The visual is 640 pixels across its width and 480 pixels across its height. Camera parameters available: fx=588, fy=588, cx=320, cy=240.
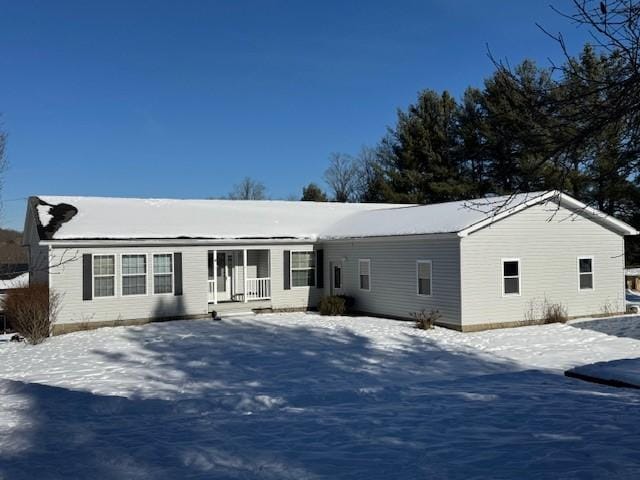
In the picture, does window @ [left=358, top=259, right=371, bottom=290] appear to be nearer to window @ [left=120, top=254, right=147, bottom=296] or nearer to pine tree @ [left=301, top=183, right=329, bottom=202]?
window @ [left=120, top=254, right=147, bottom=296]

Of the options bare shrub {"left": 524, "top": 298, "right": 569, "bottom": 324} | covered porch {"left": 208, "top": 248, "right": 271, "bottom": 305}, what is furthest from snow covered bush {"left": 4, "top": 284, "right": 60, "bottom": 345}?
bare shrub {"left": 524, "top": 298, "right": 569, "bottom": 324}

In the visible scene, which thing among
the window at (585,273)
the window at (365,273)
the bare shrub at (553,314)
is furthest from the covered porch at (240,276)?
the window at (585,273)

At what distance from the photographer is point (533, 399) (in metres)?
8.63

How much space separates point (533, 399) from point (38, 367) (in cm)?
1018

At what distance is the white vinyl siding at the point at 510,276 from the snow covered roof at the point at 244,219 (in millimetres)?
1630

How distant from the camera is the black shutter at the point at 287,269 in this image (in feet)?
74.3

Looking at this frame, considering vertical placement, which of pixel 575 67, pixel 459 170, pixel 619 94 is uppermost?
pixel 459 170

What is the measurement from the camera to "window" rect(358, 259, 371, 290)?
21469mm

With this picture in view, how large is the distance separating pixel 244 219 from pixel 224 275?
95.7 inches

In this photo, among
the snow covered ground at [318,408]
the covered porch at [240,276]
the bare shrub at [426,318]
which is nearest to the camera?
the snow covered ground at [318,408]

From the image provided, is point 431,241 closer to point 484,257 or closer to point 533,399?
point 484,257

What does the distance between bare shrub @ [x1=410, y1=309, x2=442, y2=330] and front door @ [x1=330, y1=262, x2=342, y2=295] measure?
15.4 feet

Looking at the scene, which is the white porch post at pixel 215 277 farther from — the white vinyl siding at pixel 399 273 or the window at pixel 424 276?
the window at pixel 424 276

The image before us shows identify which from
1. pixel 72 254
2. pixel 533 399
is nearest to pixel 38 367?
pixel 72 254
